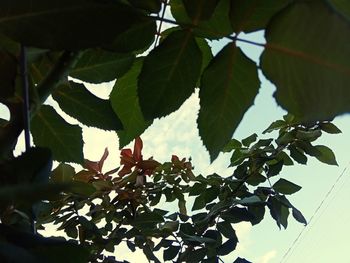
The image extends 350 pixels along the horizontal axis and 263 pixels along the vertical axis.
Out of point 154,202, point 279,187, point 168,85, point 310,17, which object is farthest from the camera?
point 154,202

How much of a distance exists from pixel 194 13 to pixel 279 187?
2.46 ft

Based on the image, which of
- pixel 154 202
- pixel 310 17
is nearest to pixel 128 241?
pixel 154 202

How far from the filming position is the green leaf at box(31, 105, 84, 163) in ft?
1.51

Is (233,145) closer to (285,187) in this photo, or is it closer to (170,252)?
(285,187)

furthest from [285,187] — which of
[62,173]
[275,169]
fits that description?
[62,173]

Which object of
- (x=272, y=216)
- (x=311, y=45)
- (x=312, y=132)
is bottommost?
(x=311, y=45)

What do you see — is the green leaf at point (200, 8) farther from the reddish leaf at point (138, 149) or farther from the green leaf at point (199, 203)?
the reddish leaf at point (138, 149)

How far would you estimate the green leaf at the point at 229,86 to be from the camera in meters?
0.38

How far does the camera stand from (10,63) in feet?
1.12

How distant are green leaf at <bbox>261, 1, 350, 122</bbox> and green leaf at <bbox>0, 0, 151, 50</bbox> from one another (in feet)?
0.34

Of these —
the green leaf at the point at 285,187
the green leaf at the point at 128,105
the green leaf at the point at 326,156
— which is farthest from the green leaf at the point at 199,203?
the green leaf at the point at 128,105

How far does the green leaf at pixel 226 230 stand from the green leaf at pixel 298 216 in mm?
132

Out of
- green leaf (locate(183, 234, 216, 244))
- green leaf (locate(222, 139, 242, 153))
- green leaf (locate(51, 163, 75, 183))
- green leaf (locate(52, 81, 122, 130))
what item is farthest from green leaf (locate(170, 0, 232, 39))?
green leaf (locate(222, 139, 242, 153))

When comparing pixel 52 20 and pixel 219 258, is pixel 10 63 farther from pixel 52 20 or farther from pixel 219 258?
pixel 219 258
